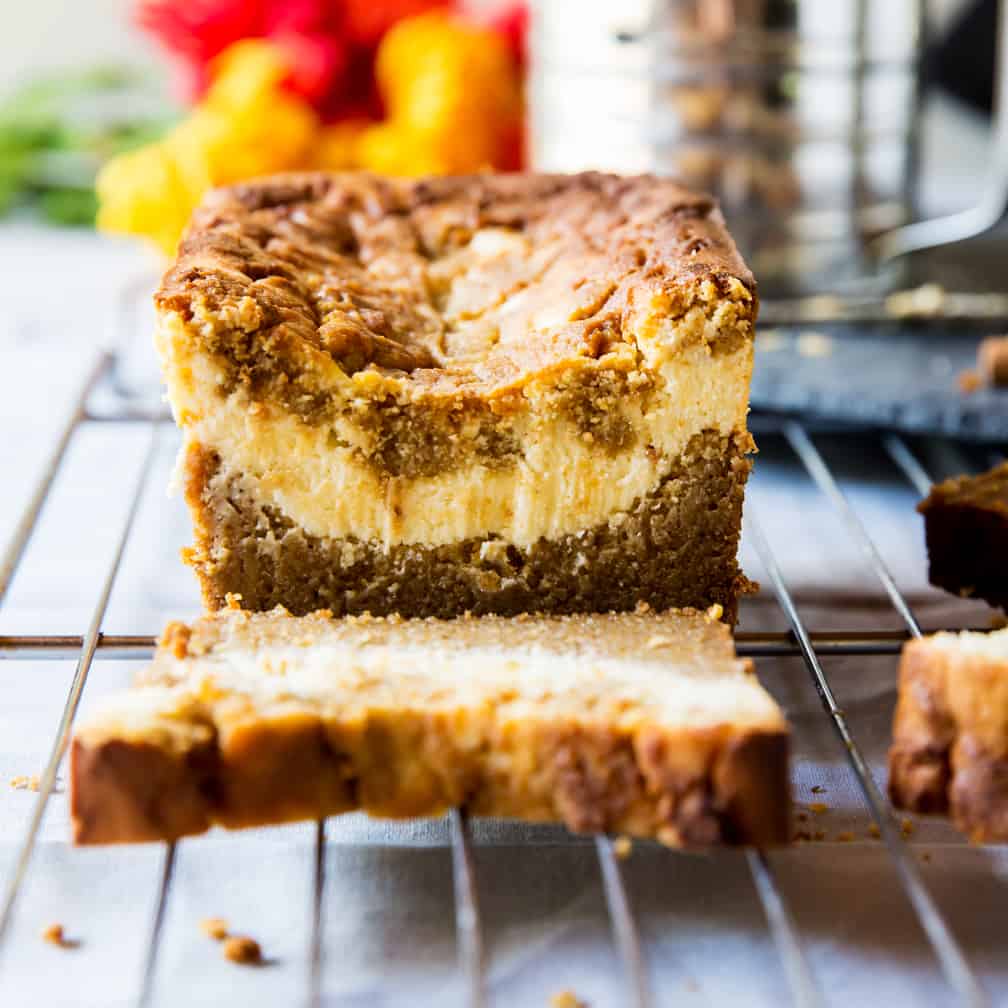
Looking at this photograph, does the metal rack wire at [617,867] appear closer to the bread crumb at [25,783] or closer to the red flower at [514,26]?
the bread crumb at [25,783]

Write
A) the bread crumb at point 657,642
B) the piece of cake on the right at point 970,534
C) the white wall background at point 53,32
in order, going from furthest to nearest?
the white wall background at point 53,32
the piece of cake on the right at point 970,534
the bread crumb at point 657,642

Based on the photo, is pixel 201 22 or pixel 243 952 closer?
pixel 243 952

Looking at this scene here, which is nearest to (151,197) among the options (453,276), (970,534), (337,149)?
(337,149)

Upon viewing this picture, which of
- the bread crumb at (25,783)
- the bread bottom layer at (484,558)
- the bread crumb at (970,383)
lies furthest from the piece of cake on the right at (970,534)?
the bread crumb at (25,783)

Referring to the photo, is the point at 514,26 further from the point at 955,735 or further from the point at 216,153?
the point at 955,735

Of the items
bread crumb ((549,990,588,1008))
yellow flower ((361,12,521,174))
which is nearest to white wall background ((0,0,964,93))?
yellow flower ((361,12,521,174))

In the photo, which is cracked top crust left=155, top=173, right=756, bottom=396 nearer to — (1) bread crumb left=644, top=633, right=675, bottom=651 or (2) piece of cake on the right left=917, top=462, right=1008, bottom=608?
(1) bread crumb left=644, top=633, right=675, bottom=651
